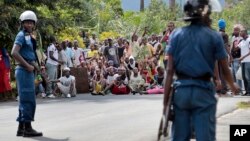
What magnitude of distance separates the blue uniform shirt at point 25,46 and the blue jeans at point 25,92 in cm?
20

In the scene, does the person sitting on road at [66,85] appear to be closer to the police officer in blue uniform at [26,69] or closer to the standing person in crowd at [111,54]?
the standing person in crowd at [111,54]

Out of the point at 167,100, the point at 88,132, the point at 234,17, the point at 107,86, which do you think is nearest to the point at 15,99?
the point at 107,86

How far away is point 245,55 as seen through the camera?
62.0ft

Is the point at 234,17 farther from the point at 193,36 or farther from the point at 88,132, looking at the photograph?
the point at 193,36

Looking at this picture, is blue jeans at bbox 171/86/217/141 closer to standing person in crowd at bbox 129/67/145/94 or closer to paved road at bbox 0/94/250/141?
paved road at bbox 0/94/250/141

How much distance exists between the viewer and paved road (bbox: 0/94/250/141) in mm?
10945

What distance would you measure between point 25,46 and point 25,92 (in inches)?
27.0

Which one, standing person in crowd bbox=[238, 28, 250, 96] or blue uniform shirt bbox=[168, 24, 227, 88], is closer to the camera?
blue uniform shirt bbox=[168, 24, 227, 88]

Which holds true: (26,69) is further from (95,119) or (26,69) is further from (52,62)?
(52,62)

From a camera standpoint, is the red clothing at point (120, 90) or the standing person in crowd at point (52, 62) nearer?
the standing person in crowd at point (52, 62)

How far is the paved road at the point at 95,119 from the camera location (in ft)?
35.9

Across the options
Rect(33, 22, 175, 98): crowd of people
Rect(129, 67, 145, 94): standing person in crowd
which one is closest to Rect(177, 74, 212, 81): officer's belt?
Rect(33, 22, 175, 98): crowd of people

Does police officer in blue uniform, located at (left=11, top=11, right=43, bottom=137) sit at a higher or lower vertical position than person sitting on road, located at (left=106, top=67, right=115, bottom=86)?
higher

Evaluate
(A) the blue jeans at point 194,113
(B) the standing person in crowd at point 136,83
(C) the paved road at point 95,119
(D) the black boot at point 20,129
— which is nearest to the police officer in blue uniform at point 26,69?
(D) the black boot at point 20,129
